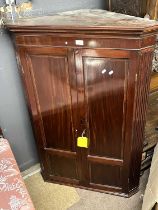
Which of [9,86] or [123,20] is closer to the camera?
[123,20]

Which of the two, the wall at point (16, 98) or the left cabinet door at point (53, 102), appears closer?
the left cabinet door at point (53, 102)

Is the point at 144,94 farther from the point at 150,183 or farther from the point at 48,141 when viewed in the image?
the point at 48,141

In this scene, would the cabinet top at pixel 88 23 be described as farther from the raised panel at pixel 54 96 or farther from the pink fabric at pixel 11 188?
the pink fabric at pixel 11 188

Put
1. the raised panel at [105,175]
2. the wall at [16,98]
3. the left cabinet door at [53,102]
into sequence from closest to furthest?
the left cabinet door at [53,102] → the wall at [16,98] → the raised panel at [105,175]

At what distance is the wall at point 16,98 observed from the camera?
142 centimetres

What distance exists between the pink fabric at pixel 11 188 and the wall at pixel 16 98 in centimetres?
40

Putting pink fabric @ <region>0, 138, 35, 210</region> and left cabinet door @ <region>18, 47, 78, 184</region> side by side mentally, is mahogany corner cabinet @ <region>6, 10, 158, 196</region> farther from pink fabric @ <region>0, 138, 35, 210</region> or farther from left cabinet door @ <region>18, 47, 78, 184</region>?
pink fabric @ <region>0, 138, 35, 210</region>

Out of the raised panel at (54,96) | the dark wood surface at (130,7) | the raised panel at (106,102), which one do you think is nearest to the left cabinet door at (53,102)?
the raised panel at (54,96)

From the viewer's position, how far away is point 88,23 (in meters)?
1.13

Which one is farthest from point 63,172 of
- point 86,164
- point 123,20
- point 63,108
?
point 123,20

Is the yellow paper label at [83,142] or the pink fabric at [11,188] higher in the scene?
the pink fabric at [11,188]

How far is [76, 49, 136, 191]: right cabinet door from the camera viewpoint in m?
1.16

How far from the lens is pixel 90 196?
1.68m

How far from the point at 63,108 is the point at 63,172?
0.56 metres
